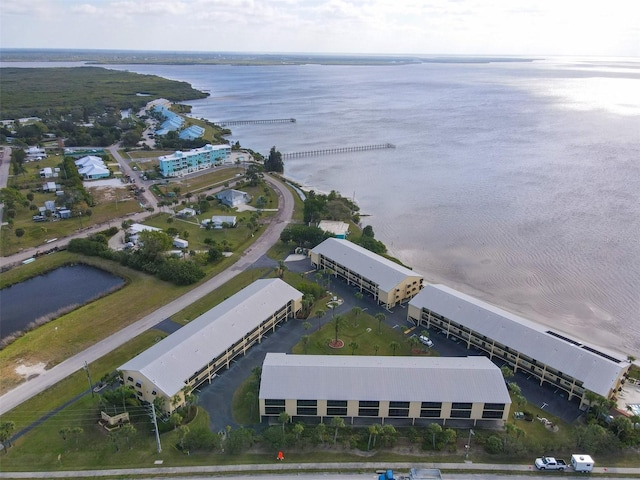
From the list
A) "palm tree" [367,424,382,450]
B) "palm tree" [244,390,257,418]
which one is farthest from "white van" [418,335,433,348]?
"palm tree" [244,390,257,418]

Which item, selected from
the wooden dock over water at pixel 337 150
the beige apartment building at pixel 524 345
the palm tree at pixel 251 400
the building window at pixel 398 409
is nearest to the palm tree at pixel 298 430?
the palm tree at pixel 251 400

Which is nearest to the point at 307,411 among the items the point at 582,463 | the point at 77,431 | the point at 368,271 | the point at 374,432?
the point at 374,432

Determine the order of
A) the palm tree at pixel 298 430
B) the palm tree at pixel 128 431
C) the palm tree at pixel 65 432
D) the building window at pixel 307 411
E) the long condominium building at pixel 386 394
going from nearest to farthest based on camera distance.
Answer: the palm tree at pixel 128 431
the palm tree at pixel 298 430
the palm tree at pixel 65 432
the long condominium building at pixel 386 394
the building window at pixel 307 411

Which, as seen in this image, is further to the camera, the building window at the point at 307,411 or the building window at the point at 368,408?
the building window at the point at 307,411

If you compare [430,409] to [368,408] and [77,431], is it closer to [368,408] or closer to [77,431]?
[368,408]

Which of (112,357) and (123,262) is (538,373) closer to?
(112,357)

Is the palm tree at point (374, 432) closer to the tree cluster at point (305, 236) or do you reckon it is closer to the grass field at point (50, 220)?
the tree cluster at point (305, 236)
